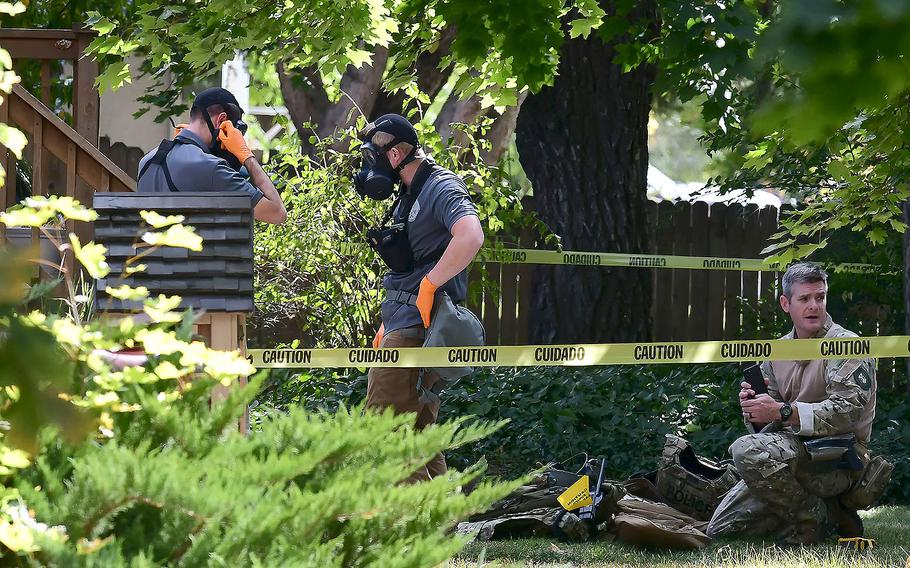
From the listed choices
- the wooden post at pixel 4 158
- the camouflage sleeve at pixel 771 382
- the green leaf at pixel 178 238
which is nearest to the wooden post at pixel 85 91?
the wooden post at pixel 4 158

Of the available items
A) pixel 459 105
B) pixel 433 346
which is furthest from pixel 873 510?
pixel 459 105

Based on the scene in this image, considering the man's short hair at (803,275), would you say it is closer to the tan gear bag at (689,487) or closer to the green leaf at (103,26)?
the tan gear bag at (689,487)

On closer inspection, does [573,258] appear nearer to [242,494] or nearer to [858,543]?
[858,543]

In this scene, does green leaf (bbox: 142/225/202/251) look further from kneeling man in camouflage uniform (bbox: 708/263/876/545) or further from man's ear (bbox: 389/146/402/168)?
kneeling man in camouflage uniform (bbox: 708/263/876/545)

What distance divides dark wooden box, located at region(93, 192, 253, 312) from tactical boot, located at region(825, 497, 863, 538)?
9.16 feet

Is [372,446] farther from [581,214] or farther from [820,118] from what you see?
[581,214]

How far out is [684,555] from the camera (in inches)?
209

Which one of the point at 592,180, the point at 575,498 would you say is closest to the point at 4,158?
the point at 575,498

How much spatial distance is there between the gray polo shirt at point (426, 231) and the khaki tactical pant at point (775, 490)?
1502 millimetres

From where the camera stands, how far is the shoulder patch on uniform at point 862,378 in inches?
215

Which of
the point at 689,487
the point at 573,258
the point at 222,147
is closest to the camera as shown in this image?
the point at 222,147

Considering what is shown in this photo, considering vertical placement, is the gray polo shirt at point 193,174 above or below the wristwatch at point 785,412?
above

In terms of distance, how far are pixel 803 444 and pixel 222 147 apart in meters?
2.96

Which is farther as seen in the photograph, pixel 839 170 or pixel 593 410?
pixel 593 410
